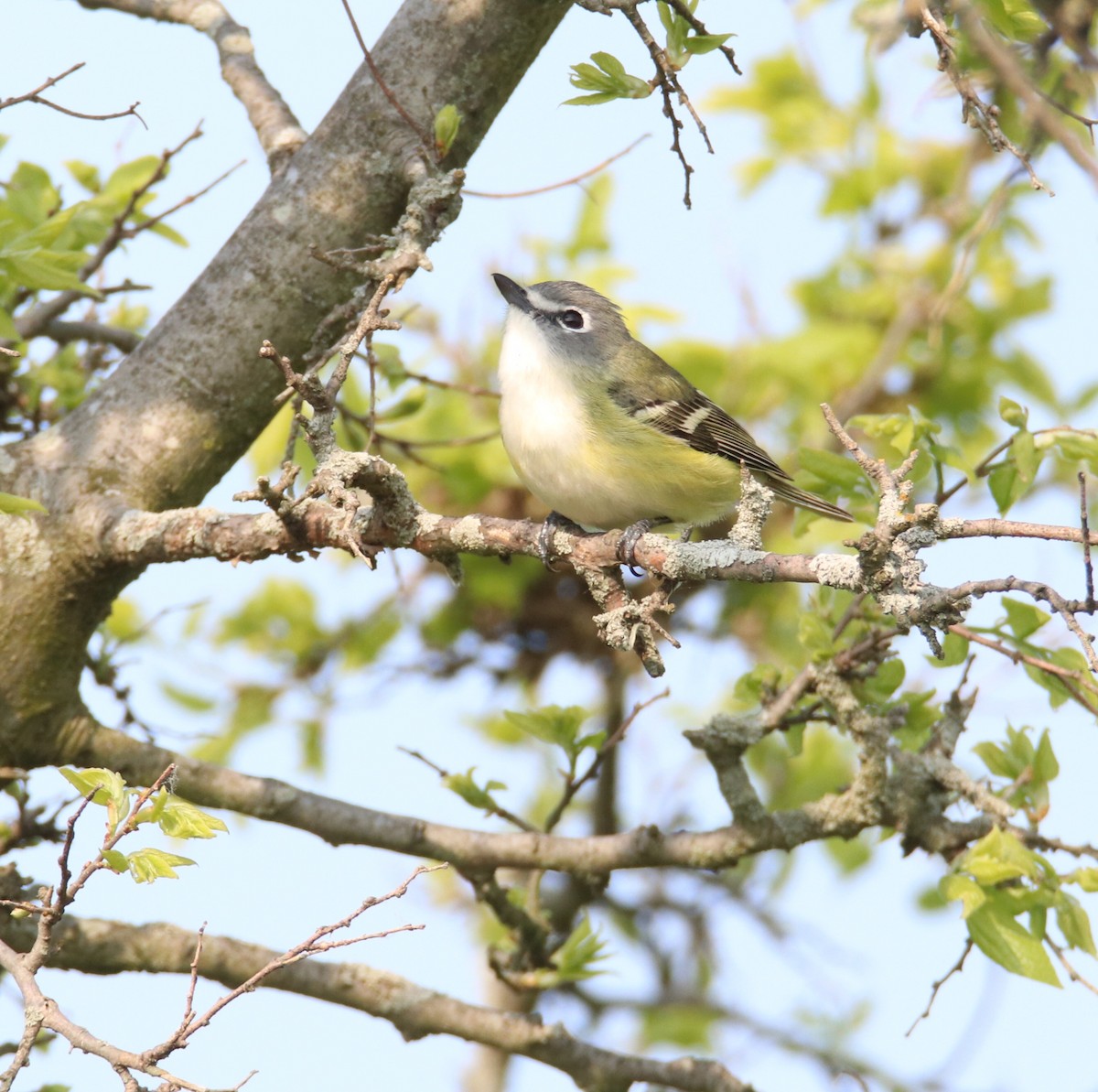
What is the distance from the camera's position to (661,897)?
24.4ft

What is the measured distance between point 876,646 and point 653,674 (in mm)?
1305

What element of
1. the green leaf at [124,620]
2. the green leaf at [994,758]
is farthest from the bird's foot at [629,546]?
the green leaf at [124,620]

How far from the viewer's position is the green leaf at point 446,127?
3.75 metres

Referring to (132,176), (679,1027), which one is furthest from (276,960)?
(679,1027)

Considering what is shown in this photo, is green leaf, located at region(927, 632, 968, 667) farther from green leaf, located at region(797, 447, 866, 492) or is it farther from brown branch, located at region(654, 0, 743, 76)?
brown branch, located at region(654, 0, 743, 76)

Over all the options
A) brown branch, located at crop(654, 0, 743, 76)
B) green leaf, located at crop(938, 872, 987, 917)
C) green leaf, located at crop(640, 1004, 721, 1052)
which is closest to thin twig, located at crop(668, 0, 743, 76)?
brown branch, located at crop(654, 0, 743, 76)

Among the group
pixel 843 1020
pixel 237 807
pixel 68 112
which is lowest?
pixel 237 807

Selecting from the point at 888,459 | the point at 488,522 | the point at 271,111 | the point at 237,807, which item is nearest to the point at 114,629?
the point at 237,807

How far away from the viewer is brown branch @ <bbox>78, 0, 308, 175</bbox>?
4430 mm

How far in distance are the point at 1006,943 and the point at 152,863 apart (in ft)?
7.74

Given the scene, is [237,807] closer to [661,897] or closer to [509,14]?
[509,14]

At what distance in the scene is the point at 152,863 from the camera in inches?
102

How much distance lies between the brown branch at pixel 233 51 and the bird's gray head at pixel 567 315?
1.40 meters

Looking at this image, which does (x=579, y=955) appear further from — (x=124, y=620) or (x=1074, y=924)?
(x=124, y=620)
